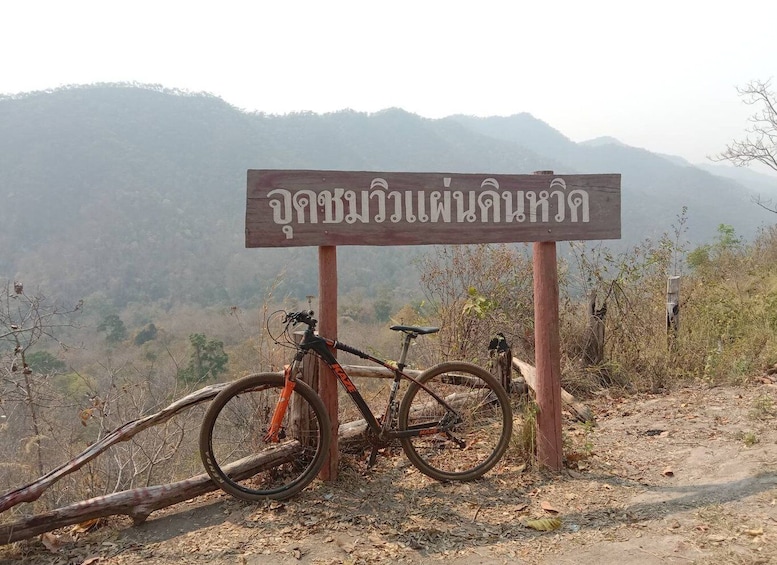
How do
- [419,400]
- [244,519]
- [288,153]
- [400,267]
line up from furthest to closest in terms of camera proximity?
A: [288,153] → [400,267] → [419,400] → [244,519]

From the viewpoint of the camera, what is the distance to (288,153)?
314ft

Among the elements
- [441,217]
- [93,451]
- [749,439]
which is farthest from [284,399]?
[749,439]

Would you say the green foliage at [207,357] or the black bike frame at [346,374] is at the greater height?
the black bike frame at [346,374]

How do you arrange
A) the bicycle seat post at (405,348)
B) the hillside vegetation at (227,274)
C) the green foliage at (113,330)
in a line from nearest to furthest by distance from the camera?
1. the bicycle seat post at (405,348)
2. the hillside vegetation at (227,274)
3. the green foliage at (113,330)

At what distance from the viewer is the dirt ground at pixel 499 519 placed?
2500 mm

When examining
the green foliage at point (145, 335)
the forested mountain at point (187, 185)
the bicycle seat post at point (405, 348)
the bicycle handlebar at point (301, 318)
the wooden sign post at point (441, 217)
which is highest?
the forested mountain at point (187, 185)

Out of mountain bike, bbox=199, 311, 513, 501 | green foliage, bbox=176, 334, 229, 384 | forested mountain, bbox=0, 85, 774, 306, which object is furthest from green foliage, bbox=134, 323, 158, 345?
mountain bike, bbox=199, 311, 513, 501

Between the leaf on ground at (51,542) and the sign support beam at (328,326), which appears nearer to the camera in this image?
the leaf on ground at (51,542)

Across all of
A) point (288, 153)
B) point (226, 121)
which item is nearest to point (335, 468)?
point (288, 153)

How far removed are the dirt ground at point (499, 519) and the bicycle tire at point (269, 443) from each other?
13 centimetres

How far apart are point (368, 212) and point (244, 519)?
1887 mm

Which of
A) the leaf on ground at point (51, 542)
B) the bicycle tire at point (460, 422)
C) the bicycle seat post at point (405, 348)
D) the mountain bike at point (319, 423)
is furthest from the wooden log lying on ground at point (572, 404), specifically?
the leaf on ground at point (51, 542)

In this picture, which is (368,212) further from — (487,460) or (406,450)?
(487,460)

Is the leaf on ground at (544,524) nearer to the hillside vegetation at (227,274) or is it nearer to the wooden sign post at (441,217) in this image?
the wooden sign post at (441,217)
